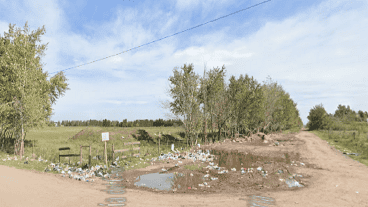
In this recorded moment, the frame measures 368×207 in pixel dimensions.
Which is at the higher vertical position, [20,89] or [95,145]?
[20,89]

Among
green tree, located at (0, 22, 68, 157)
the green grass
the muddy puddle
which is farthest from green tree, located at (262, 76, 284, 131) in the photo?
green tree, located at (0, 22, 68, 157)

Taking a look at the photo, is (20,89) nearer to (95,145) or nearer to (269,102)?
(95,145)

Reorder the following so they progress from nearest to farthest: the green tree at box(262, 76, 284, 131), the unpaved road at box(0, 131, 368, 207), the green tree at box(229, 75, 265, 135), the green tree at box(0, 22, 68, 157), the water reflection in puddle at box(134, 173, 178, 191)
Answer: the unpaved road at box(0, 131, 368, 207), the water reflection in puddle at box(134, 173, 178, 191), the green tree at box(0, 22, 68, 157), the green tree at box(229, 75, 265, 135), the green tree at box(262, 76, 284, 131)

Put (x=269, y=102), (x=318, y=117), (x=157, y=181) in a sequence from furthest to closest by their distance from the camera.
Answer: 1. (x=318, y=117)
2. (x=269, y=102)
3. (x=157, y=181)

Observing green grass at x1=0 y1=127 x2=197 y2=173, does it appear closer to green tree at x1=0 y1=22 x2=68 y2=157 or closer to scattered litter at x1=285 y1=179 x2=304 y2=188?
green tree at x1=0 y1=22 x2=68 y2=157

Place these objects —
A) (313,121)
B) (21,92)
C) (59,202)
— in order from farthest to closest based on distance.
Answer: (313,121) < (21,92) < (59,202)

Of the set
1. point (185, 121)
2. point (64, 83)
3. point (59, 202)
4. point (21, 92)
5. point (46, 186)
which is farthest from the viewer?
point (64, 83)

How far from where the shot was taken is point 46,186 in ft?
29.7

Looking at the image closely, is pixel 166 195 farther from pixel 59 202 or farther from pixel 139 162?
pixel 139 162

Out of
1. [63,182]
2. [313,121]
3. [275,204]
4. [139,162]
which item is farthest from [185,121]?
[313,121]

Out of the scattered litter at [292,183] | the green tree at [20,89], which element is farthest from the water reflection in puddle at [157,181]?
the green tree at [20,89]

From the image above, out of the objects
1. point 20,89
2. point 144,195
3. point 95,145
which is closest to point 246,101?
point 95,145

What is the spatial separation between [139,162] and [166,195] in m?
7.16

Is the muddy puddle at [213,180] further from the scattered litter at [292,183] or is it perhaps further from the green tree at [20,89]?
the green tree at [20,89]
